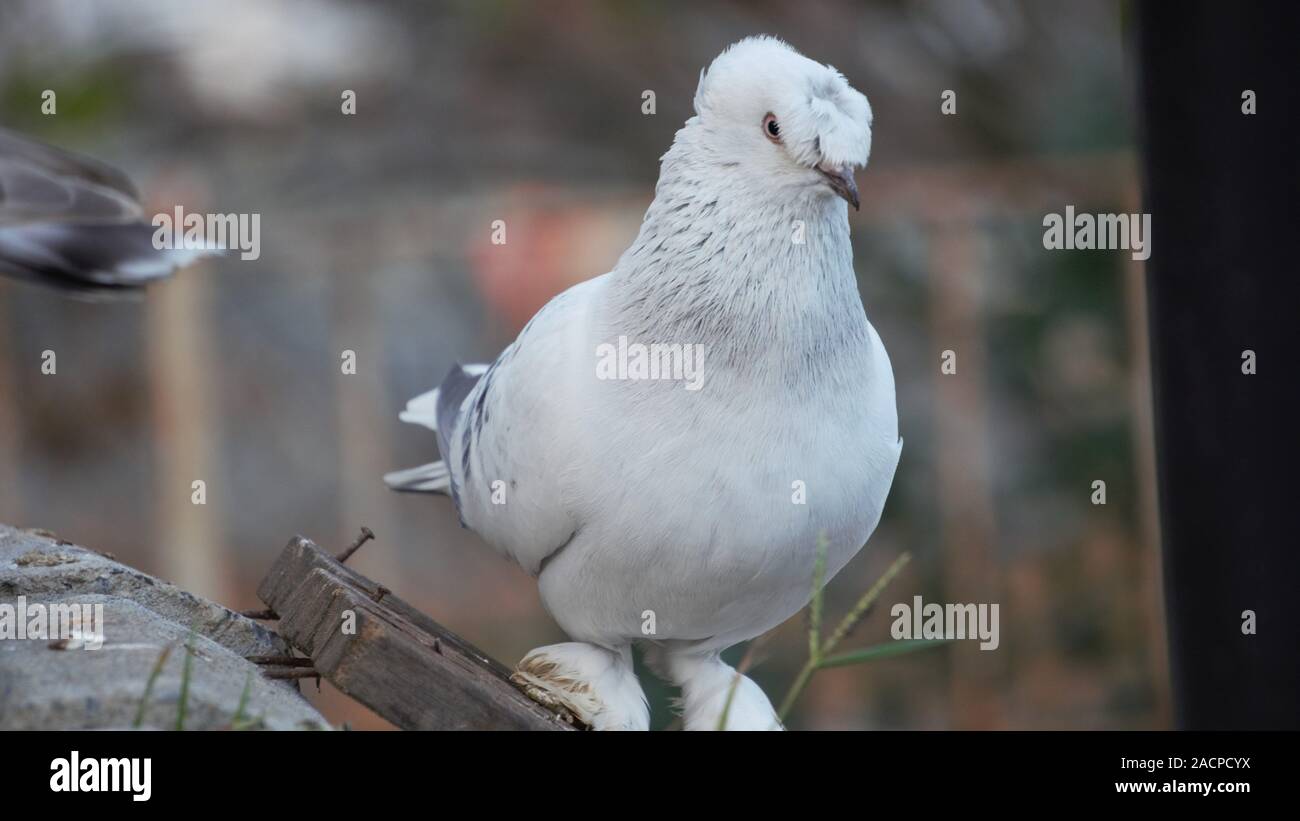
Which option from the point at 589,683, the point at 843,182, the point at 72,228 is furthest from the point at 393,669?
the point at 72,228

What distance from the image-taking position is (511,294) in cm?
532

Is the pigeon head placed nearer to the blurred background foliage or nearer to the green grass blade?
the green grass blade

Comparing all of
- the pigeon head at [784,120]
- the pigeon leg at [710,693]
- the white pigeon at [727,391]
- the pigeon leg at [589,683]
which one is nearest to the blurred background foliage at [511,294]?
the pigeon leg at [710,693]

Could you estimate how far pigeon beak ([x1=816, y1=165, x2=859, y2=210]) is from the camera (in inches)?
67.8

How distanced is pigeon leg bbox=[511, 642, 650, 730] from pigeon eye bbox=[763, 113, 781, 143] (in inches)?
32.6

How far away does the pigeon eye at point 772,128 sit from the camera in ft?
5.87

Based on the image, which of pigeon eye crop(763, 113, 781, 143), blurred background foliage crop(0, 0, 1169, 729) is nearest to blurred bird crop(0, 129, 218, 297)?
pigeon eye crop(763, 113, 781, 143)

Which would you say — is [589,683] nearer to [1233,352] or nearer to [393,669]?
[393,669]

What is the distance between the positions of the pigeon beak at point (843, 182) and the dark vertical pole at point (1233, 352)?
37cm

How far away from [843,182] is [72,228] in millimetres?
1226

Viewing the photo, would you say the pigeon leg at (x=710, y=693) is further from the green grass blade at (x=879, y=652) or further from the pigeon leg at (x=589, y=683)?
the green grass blade at (x=879, y=652)

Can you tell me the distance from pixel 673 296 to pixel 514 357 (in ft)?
1.23
